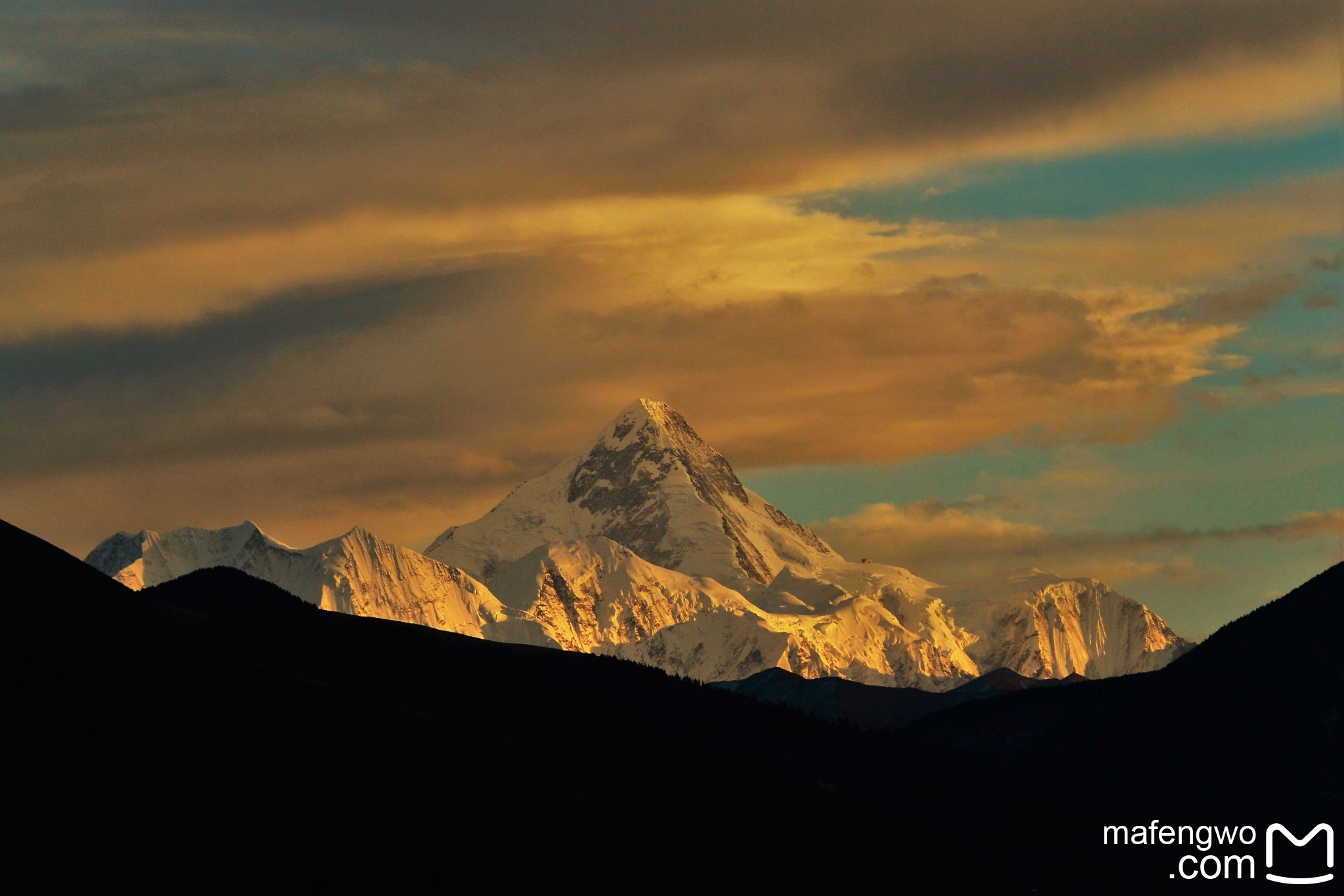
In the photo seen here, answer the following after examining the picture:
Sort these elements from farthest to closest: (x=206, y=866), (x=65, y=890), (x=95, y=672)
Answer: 1. (x=95, y=672)
2. (x=206, y=866)
3. (x=65, y=890)

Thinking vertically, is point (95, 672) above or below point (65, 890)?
above

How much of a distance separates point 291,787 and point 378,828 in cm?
892

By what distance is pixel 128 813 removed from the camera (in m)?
164

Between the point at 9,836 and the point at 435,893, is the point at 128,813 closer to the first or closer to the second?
the point at 9,836

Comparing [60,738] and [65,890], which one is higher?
[60,738]

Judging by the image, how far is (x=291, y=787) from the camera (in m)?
196

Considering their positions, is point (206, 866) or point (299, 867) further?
point (299, 867)

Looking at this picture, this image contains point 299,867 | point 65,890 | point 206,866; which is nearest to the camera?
point 65,890

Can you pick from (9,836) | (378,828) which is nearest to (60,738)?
(9,836)

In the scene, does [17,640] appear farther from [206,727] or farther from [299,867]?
[299,867]

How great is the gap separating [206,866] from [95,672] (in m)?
→ 38.2

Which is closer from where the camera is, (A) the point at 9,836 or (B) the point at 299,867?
(A) the point at 9,836

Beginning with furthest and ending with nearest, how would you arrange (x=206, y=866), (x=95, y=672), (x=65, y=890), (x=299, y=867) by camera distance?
1. (x=95, y=672)
2. (x=299, y=867)
3. (x=206, y=866)
4. (x=65, y=890)

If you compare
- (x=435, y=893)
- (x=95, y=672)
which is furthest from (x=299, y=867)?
(x=95, y=672)
